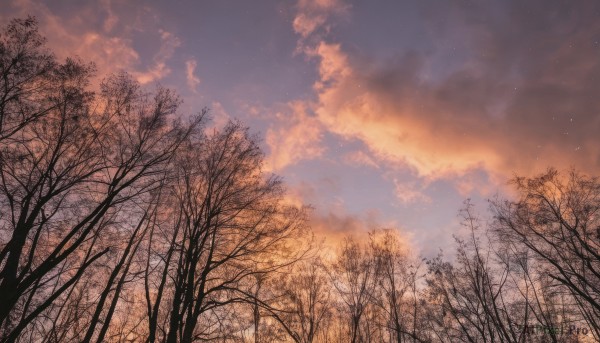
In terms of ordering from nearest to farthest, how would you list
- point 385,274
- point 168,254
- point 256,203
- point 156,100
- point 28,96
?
point 28,96, point 156,100, point 168,254, point 256,203, point 385,274

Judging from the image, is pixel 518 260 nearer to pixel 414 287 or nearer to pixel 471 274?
pixel 471 274

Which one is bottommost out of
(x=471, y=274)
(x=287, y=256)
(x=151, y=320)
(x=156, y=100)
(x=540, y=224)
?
(x=151, y=320)

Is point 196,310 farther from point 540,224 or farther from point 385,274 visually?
point 540,224

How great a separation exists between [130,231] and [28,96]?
25.6 feet

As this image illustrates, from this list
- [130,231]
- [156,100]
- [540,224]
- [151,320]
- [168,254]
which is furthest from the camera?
[540,224]

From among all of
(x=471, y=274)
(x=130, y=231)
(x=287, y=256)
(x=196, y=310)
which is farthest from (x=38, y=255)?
(x=471, y=274)

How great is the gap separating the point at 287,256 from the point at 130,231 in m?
8.15

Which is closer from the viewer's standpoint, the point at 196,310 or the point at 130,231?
the point at 196,310

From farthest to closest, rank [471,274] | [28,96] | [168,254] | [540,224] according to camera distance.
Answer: [471,274] < [540,224] < [168,254] < [28,96]

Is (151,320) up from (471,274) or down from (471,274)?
down

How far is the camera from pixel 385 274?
974 inches

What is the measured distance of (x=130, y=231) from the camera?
50.2 feet

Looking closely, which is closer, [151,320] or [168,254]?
[151,320]

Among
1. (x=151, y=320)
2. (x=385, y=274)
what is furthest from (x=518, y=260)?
(x=151, y=320)
